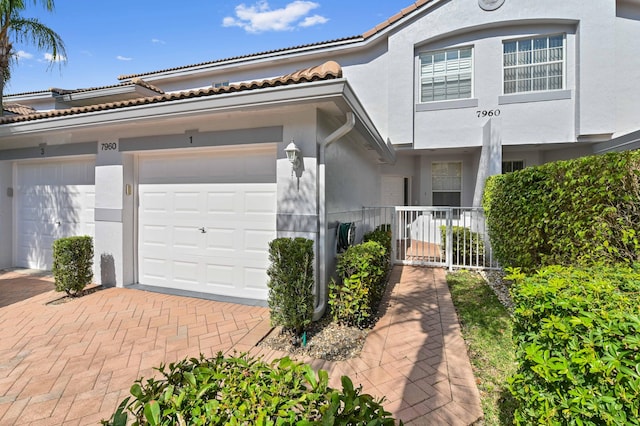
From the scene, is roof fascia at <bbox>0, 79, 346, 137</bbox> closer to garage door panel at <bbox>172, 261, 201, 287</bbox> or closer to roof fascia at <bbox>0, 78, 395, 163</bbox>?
roof fascia at <bbox>0, 78, 395, 163</bbox>

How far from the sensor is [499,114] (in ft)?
36.0

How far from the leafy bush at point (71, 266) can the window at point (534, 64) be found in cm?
1413

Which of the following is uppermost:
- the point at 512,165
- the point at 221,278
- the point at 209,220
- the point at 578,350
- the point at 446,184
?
the point at 512,165

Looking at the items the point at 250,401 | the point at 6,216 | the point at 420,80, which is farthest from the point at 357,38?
the point at 250,401

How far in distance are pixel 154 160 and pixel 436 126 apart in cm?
1013

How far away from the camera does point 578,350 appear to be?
1579 millimetres

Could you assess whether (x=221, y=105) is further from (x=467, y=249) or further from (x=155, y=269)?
(x=467, y=249)

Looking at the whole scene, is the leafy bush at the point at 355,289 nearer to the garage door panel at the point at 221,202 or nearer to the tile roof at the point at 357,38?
the garage door panel at the point at 221,202

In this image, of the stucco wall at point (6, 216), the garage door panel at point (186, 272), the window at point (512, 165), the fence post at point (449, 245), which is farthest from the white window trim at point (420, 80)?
the stucco wall at point (6, 216)

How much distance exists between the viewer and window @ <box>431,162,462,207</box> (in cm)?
1340

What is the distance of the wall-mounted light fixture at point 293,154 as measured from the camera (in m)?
4.72

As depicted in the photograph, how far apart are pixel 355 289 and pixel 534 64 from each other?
38.5 feet

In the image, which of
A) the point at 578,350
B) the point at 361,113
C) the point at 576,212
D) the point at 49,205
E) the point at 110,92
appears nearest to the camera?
the point at 578,350

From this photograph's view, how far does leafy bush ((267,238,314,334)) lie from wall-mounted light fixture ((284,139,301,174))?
133cm
